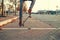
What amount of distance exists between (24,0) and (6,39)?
737cm

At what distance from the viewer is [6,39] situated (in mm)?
12008

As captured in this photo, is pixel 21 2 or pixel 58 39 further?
pixel 58 39

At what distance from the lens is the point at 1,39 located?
12.0 metres

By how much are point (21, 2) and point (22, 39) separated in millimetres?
7395

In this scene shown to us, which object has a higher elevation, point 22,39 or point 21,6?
point 21,6

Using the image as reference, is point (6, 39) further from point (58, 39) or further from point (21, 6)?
point (21, 6)

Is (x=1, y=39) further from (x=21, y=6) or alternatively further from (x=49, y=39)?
(x=21, y=6)

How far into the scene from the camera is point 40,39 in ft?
39.5

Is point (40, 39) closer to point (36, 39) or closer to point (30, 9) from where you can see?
point (36, 39)

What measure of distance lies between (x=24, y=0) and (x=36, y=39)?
7.29 meters

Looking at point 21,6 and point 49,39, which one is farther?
point 49,39

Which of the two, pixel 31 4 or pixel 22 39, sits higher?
pixel 31 4

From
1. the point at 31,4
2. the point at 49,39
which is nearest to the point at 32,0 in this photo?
the point at 31,4

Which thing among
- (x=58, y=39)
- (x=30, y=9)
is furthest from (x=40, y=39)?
(x=30, y=9)
